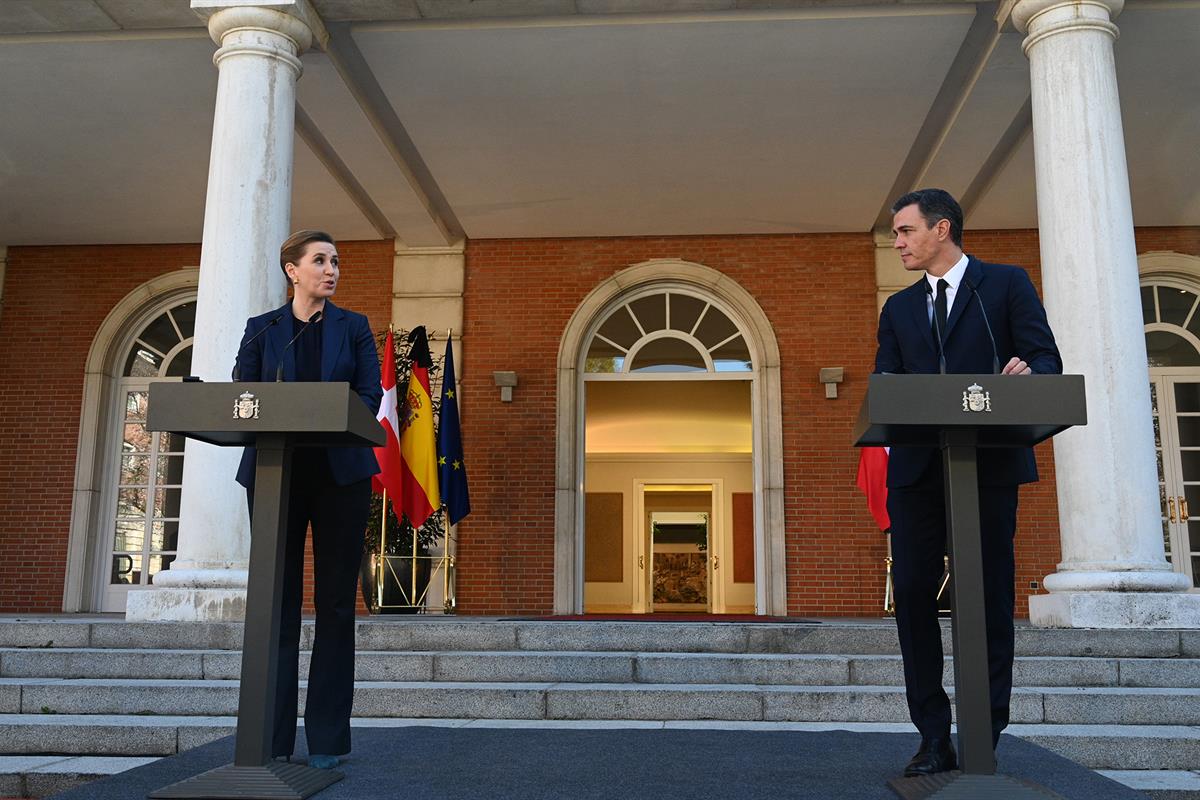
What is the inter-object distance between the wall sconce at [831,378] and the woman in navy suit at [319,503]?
691 centimetres

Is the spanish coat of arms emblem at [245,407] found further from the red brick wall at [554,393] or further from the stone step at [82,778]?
the red brick wall at [554,393]

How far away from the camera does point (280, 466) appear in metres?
2.52

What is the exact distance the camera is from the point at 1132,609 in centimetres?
489

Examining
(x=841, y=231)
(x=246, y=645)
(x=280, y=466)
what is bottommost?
(x=246, y=645)

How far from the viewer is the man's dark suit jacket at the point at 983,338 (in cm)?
248

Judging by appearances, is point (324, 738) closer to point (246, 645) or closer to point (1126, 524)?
point (246, 645)

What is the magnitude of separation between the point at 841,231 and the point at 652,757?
748 cm

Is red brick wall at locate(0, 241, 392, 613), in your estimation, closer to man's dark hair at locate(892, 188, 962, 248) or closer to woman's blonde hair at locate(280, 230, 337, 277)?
woman's blonde hair at locate(280, 230, 337, 277)

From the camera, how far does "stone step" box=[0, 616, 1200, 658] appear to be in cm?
477

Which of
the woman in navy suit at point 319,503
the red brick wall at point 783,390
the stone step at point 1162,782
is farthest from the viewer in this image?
the red brick wall at point 783,390

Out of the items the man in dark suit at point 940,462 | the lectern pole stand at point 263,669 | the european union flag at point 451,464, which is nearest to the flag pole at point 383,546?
the european union flag at point 451,464

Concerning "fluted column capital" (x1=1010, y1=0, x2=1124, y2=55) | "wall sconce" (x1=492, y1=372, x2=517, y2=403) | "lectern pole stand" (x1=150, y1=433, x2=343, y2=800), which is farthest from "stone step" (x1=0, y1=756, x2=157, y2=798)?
"wall sconce" (x1=492, y1=372, x2=517, y2=403)

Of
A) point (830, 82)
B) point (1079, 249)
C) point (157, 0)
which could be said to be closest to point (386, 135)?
point (157, 0)

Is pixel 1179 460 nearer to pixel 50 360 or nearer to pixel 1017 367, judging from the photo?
pixel 1017 367
